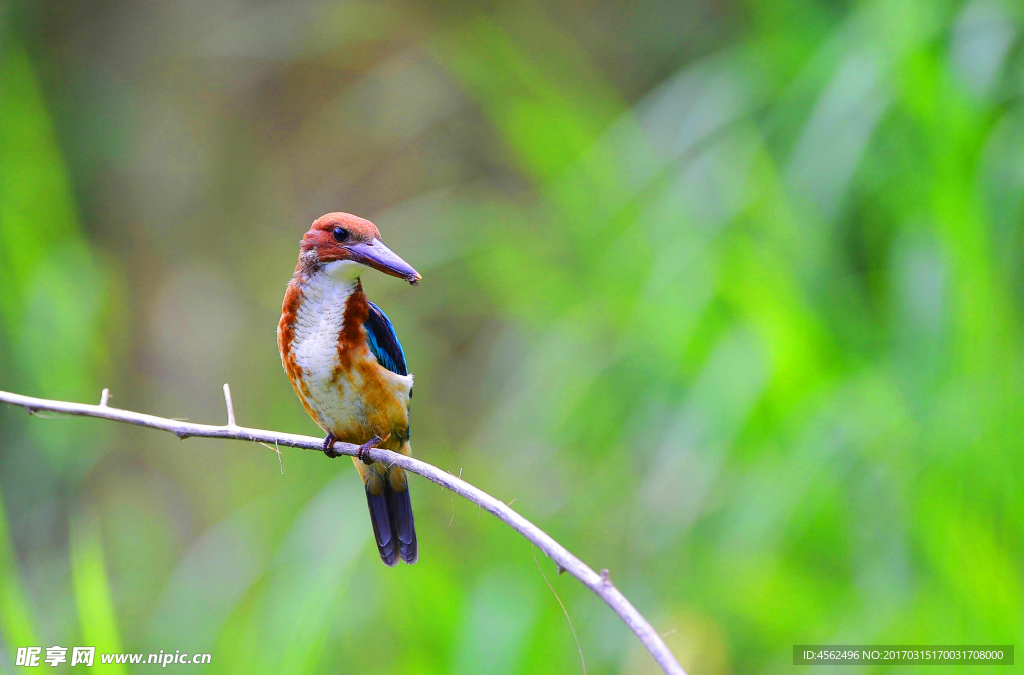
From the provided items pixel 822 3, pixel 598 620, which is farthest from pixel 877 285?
pixel 598 620

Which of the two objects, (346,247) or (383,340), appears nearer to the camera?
(346,247)

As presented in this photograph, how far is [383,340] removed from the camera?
151 cm

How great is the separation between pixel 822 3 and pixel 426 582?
3.04 meters

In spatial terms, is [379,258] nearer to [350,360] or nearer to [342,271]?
[342,271]

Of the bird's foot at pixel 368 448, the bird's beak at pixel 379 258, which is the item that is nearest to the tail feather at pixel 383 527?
the bird's foot at pixel 368 448

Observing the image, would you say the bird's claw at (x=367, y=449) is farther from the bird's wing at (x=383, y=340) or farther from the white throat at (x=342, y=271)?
the white throat at (x=342, y=271)

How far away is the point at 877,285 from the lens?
3.20 metres

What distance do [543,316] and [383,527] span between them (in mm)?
1817

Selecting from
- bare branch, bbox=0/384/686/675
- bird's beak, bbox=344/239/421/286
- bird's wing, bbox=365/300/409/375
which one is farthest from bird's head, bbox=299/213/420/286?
bare branch, bbox=0/384/686/675

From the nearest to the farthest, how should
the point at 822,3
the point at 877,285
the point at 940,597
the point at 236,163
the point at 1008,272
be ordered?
1. the point at 940,597
2. the point at 1008,272
3. the point at 877,285
4. the point at 822,3
5. the point at 236,163

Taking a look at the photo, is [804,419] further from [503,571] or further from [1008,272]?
[503,571]

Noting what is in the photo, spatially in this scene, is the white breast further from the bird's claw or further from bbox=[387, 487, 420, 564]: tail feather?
bbox=[387, 487, 420, 564]: tail feather

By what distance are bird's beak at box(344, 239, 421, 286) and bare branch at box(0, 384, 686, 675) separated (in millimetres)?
273

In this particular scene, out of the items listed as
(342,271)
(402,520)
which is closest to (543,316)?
(402,520)
